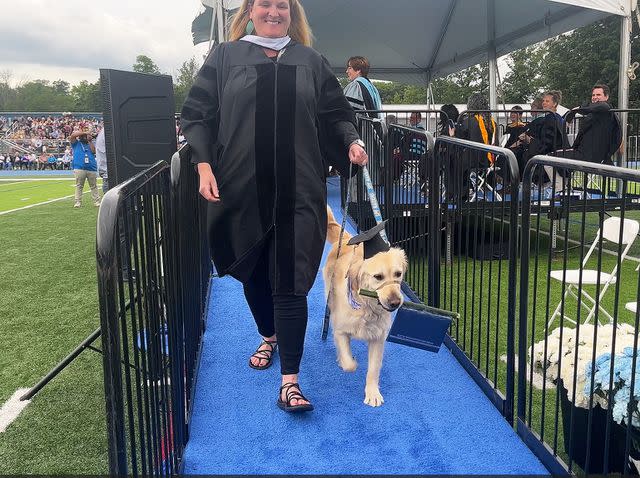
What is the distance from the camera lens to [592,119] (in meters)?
7.38

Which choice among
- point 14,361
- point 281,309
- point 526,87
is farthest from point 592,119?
point 526,87

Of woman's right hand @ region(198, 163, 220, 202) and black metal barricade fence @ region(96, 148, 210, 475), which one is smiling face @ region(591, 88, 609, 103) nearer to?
black metal barricade fence @ region(96, 148, 210, 475)

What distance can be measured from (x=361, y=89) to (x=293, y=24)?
16.1 feet

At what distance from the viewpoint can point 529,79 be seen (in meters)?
56.4

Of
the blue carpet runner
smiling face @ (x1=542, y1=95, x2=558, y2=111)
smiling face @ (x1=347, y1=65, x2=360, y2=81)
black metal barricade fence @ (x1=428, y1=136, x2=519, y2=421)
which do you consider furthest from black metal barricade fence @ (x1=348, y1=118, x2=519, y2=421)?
smiling face @ (x1=542, y1=95, x2=558, y2=111)

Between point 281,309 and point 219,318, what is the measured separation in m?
1.57

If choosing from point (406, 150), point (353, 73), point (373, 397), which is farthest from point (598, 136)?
point (373, 397)

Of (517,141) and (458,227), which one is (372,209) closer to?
(458,227)

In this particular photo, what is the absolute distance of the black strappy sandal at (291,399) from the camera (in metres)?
2.68

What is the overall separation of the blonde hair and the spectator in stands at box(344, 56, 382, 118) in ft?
15.2

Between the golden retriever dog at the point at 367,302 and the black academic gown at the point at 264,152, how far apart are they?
24 centimetres

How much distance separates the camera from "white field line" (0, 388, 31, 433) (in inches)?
127

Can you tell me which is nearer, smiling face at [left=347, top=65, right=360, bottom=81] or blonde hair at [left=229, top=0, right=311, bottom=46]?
blonde hair at [left=229, top=0, right=311, bottom=46]

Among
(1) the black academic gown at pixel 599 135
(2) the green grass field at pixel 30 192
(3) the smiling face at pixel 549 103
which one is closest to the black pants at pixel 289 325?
(1) the black academic gown at pixel 599 135
